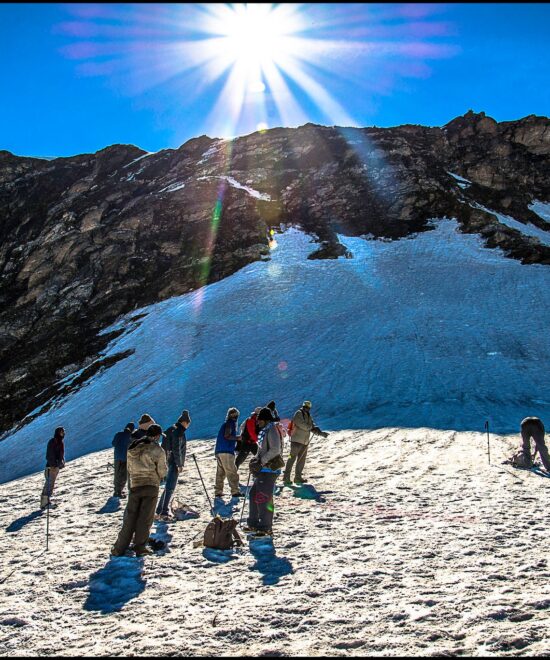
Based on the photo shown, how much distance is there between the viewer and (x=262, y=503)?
912 cm

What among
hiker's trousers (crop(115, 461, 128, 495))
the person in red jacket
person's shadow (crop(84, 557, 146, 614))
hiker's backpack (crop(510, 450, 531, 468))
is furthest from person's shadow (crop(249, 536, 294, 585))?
hiker's backpack (crop(510, 450, 531, 468))

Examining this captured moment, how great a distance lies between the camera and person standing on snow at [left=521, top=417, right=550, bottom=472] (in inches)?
513

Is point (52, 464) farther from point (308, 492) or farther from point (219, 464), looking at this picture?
point (308, 492)

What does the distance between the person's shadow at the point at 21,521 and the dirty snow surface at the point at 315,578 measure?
6cm

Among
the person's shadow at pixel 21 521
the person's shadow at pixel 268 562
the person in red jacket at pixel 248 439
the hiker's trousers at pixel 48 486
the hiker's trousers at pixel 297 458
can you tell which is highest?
the person in red jacket at pixel 248 439

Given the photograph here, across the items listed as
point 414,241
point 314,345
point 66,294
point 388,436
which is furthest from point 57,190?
point 388,436

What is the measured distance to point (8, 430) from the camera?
1204 inches

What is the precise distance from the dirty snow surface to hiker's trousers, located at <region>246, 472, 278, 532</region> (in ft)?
1.24

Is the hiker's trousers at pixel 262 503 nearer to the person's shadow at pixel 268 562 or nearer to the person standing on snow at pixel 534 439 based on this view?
the person's shadow at pixel 268 562

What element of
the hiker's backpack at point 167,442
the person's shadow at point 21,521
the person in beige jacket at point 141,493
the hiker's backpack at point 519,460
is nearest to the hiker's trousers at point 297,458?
the hiker's backpack at point 167,442

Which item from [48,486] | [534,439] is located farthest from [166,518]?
[534,439]

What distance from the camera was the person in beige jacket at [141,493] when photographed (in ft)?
27.2

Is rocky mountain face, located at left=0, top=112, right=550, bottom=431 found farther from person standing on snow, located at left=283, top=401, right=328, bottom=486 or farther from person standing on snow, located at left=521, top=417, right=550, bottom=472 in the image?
person standing on snow, located at left=521, top=417, right=550, bottom=472

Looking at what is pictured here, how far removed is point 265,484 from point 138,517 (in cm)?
220
